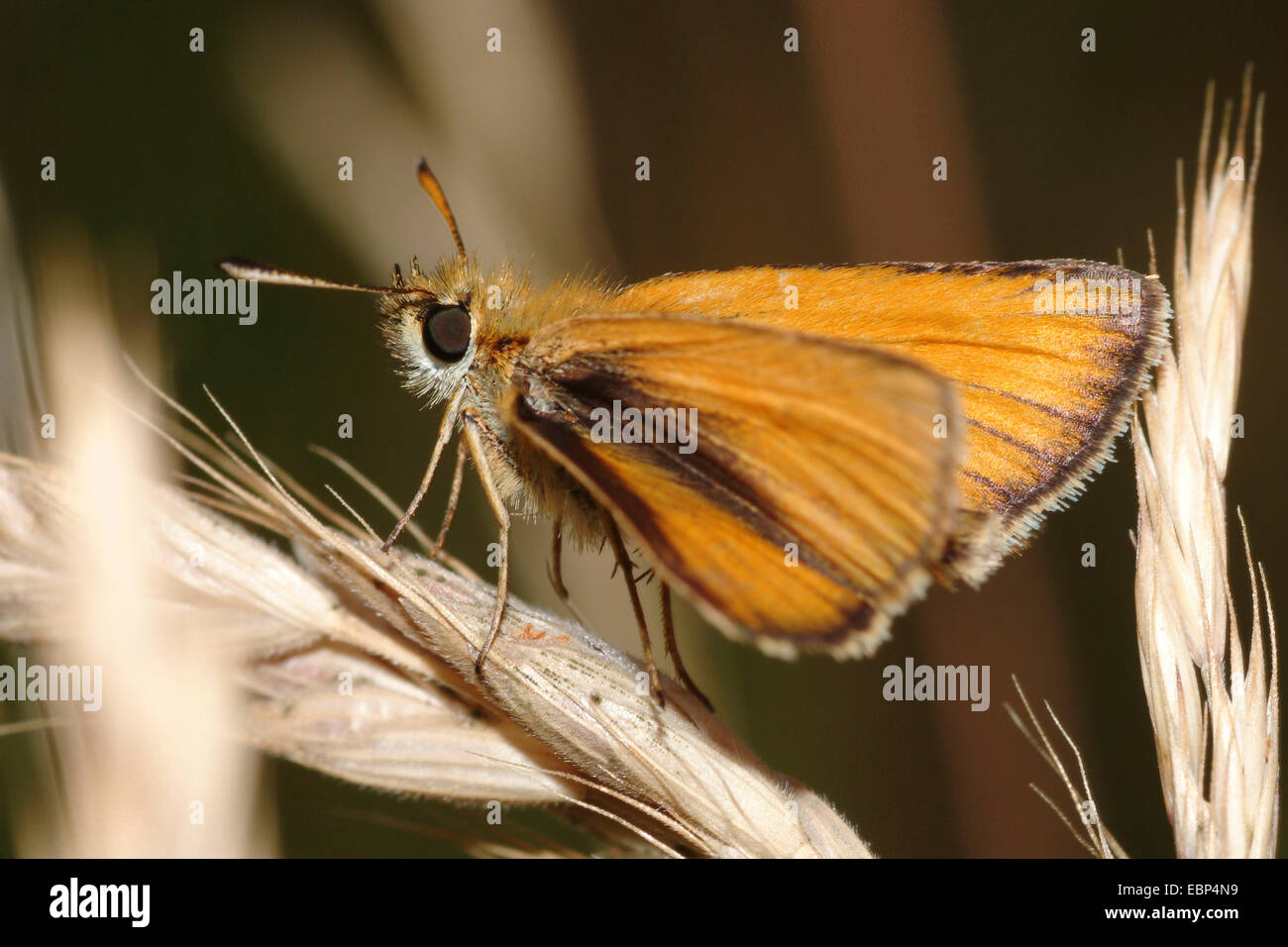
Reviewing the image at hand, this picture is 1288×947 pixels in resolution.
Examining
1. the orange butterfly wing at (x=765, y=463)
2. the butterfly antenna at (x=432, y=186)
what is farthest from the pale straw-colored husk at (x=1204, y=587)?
the butterfly antenna at (x=432, y=186)

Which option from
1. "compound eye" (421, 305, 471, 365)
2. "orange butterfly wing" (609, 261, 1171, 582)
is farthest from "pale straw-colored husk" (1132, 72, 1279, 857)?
"compound eye" (421, 305, 471, 365)

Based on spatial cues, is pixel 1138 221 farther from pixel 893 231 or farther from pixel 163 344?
pixel 163 344

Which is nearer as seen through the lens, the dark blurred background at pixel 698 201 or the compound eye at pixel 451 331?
the compound eye at pixel 451 331

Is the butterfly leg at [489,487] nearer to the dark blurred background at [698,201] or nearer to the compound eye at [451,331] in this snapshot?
the compound eye at [451,331]

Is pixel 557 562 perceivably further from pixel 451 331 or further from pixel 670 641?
pixel 451 331

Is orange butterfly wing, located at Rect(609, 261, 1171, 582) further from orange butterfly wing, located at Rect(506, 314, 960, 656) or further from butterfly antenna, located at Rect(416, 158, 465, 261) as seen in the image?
butterfly antenna, located at Rect(416, 158, 465, 261)

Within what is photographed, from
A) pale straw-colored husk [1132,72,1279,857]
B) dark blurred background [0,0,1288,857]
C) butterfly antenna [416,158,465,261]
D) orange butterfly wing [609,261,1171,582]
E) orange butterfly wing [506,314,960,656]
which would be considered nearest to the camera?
pale straw-colored husk [1132,72,1279,857]

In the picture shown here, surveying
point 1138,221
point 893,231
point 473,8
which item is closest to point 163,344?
point 473,8
